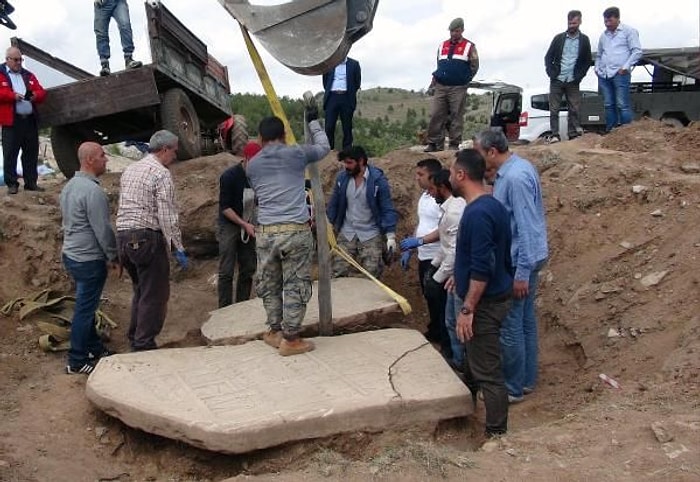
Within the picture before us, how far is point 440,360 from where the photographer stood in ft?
15.1

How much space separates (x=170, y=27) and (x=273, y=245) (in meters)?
4.43

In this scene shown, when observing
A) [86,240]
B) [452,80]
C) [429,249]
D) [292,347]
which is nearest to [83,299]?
[86,240]

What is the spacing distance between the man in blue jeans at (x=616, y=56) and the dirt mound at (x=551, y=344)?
2.42 feet

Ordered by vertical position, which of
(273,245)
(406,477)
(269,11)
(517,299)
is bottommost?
(406,477)

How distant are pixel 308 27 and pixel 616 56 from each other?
16.9 ft

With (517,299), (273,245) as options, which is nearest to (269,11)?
(273,245)

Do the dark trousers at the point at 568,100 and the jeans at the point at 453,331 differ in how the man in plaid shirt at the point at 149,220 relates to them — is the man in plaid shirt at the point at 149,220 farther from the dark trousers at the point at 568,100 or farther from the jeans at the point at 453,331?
Answer: the dark trousers at the point at 568,100

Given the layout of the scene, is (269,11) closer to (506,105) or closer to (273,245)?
(273,245)

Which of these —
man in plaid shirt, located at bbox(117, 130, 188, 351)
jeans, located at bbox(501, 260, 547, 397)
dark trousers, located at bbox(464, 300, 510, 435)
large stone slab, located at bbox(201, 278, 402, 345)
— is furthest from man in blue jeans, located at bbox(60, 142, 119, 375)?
jeans, located at bbox(501, 260, 547, 397)

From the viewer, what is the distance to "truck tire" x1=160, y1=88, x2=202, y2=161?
25.7 feet

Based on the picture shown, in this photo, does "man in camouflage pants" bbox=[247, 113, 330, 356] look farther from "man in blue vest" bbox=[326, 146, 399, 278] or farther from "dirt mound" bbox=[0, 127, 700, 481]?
"man in blue vest" bbox=[326, 146, 399, 278]

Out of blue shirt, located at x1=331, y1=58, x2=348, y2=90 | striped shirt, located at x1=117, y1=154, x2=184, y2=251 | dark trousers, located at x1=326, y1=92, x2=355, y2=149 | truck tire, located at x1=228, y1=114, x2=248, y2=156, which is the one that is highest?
blue shirt, located at x1=331, y1=58, x2=348, y2=90

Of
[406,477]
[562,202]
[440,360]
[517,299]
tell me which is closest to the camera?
[406,477]

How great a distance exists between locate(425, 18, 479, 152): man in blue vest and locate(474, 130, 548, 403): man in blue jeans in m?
3.93
